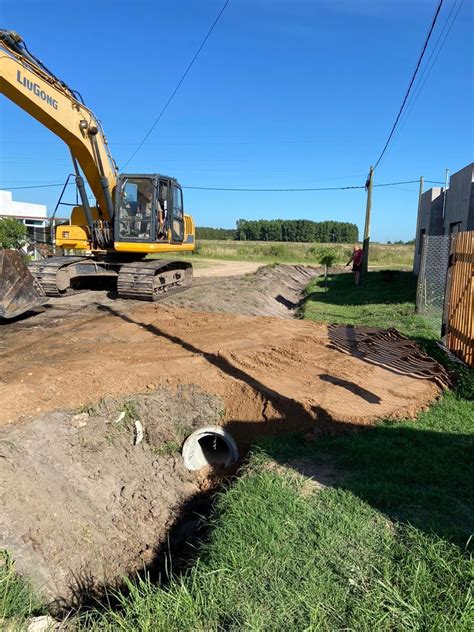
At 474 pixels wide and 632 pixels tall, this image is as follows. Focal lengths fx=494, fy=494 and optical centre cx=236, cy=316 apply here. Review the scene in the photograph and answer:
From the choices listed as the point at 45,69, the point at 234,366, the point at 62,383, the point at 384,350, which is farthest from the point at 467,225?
the point at 62,383

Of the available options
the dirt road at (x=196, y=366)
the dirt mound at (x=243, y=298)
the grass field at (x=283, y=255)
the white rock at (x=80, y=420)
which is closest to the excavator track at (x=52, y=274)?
the dirt road at (x=196, y=366)

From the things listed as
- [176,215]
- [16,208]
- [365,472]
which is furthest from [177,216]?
[16,208]

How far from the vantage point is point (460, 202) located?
1669 cm

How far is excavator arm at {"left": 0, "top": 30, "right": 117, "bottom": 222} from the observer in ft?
31.4

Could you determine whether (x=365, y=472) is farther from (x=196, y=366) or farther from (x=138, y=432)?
(x=196, y=366)

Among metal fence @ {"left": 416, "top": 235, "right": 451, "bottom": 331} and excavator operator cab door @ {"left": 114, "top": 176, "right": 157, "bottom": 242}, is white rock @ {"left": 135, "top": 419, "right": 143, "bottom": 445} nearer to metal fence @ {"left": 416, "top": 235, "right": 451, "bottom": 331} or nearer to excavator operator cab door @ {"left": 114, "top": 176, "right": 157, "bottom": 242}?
excavator operator cab door @ {"left": 114, "top": 176, "right": 157, "bottom": 242}

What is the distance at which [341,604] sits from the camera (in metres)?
2.76

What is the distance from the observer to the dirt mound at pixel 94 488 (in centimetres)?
427

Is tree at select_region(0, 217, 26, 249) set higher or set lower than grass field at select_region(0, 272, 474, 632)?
higher

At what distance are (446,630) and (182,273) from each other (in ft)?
49.8

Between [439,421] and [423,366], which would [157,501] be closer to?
[439,421]

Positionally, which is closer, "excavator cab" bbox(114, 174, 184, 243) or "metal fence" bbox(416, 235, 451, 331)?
"metal fence" bbox(416, 235, 451, 331)

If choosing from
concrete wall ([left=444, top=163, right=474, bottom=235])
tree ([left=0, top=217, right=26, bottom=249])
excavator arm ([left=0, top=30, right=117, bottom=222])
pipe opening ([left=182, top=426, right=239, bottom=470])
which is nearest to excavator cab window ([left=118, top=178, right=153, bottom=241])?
excavator arm ([left=0, top=30, right=117, bottom=222])

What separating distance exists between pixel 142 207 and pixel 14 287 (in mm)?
4466
